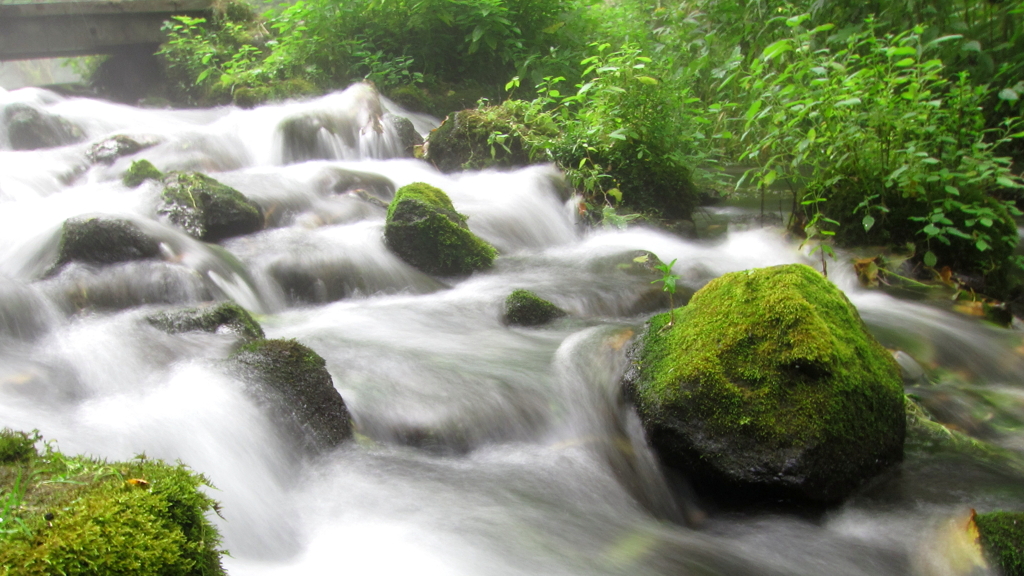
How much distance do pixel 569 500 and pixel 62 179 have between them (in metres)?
6.65

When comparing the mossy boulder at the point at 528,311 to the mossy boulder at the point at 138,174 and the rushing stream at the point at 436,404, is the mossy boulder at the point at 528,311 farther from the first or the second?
the mossy boulder at the point at 138,174

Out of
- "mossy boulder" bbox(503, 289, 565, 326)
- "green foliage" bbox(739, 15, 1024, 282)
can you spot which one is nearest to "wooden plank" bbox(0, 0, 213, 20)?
"mossy boulder" bbox(503, 289, 565, 326)

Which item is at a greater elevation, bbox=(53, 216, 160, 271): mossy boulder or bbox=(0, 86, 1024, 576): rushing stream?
bbox=(53, 216, 160, 271): mossy boulder

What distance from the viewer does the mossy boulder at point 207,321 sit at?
3871 millimetres

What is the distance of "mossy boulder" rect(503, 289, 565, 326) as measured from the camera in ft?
15.9

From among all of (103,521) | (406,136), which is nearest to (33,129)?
(406,136)

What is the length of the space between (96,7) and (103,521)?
12.9m

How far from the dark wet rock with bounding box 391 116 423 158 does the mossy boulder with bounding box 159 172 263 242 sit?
10.6ft

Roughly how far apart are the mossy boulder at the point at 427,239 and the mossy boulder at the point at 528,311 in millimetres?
1056

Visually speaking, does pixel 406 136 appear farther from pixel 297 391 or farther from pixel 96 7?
pixel 96 7

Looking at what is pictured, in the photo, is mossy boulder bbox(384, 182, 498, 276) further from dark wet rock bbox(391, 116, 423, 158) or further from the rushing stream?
dark wet rock bbox(391, 116, 423, 158)

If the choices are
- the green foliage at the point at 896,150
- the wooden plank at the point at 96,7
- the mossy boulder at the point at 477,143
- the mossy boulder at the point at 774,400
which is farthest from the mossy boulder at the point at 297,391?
the wooden plank at the point at 96,7

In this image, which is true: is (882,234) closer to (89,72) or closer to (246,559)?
(246,559)

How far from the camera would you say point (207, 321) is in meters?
3.89
